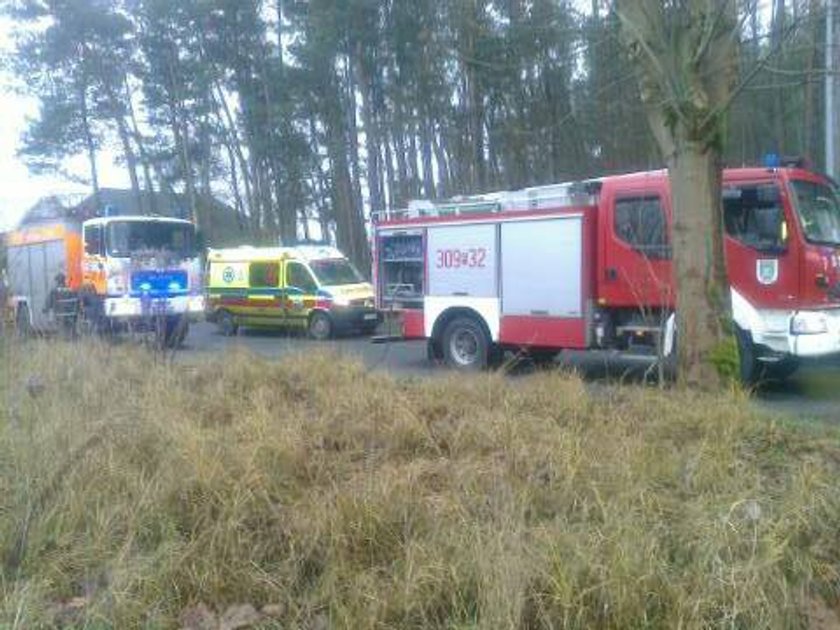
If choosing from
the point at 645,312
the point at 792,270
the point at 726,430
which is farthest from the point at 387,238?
the point at 726,430

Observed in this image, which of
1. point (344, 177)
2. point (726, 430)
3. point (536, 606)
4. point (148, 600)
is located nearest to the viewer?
point (536, 606)

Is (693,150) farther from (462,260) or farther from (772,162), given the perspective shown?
(462,260)

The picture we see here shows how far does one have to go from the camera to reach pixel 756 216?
35.1 feet

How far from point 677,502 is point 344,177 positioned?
2973cm

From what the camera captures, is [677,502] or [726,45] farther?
[726,45]

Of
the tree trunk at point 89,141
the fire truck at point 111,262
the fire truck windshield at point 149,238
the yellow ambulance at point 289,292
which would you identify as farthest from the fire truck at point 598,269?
the tree trunk at point 89,141

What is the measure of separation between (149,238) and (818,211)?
1419cm

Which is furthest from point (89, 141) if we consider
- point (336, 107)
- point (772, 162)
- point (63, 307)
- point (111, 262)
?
point (772, 162)

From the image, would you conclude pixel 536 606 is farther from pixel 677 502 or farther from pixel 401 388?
pixel 401 388

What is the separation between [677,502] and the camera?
4.50m

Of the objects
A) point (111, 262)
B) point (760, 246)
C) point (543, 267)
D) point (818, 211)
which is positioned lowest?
point (543, 267)

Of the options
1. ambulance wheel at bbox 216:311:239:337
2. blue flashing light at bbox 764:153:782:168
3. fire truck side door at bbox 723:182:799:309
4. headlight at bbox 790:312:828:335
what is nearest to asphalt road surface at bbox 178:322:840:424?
headlight at bbox 790:312:828:335

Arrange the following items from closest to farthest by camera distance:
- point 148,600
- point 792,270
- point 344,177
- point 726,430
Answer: point 148,600, point 726,430, point 792,270, point 344,177

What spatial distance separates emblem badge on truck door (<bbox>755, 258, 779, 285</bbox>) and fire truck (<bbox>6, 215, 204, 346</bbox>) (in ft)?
37.7
